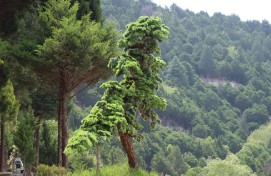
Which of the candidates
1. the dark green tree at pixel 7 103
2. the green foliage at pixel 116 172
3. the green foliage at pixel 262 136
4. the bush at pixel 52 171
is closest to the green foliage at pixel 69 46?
the dark green tree at pixel 7 103

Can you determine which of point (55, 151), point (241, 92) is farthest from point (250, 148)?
point (55, 151)

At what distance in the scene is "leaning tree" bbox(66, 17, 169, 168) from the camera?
9.77 meters

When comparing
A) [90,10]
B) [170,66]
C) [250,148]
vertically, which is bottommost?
[250,148]

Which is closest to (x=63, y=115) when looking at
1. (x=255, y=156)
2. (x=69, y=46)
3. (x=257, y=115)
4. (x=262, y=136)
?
(x=69, y=46)

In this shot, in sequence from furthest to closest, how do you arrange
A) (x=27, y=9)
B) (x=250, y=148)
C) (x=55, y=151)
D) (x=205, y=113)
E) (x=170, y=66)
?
(x=170, y=66)
(x=205, y=113)
(x=250, y=148)
(x=55, y=151)
(x=27, y=9)

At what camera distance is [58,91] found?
1880cm

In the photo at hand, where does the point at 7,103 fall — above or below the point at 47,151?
above

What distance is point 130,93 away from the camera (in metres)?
10.8

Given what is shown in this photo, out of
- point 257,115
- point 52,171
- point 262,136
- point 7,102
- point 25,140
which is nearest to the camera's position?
point 52,171

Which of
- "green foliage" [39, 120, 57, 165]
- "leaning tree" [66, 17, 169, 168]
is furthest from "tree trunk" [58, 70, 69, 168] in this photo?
"green foliage" [39, 120, 57, 165]

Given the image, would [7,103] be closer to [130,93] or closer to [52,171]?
[52,171]

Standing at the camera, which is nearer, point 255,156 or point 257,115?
point 255,156

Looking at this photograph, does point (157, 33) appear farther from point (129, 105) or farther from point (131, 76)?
point (129, 105)

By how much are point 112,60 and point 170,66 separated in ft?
575
